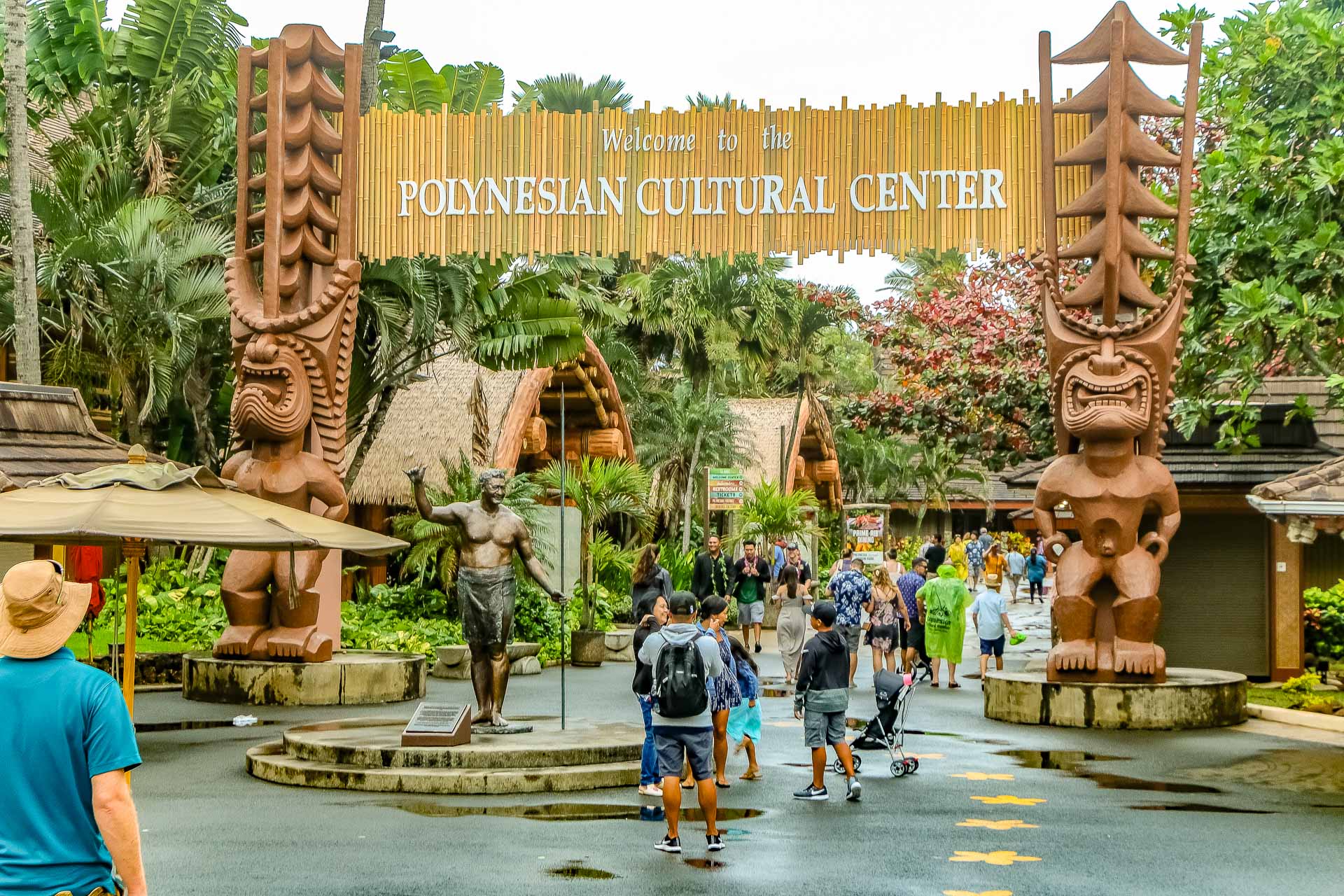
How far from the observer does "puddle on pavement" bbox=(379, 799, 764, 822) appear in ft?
34.4

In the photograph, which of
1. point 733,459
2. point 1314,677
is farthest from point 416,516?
point 733,459

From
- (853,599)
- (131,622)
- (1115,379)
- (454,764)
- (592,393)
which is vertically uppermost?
(592,393)

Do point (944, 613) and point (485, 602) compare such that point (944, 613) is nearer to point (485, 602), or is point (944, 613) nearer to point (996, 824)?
point (485, 602)

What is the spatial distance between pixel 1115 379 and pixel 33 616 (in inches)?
508

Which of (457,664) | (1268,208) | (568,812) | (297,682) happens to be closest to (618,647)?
(457,664)

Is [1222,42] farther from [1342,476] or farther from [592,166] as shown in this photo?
[592,166]

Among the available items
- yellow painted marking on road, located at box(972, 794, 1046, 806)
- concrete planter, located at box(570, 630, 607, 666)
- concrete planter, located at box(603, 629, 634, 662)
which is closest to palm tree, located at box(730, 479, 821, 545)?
concrete planter, located at box(603, 629, 634, 662)

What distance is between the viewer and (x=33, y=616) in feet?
15.4

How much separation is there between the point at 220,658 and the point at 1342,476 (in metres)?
11.6

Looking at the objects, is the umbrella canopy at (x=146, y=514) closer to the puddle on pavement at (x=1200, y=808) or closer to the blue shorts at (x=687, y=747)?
the blue shorts at (x=687, y=747)

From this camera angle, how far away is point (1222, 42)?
18516mm

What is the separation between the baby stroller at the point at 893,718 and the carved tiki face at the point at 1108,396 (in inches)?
151

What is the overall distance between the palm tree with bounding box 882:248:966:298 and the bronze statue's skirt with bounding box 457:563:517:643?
19.9m

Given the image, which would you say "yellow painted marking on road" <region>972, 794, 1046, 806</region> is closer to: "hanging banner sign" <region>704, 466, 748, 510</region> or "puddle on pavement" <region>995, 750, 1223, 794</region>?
"puddle on pavement" <region>995, 750, 1223, 794</region>
